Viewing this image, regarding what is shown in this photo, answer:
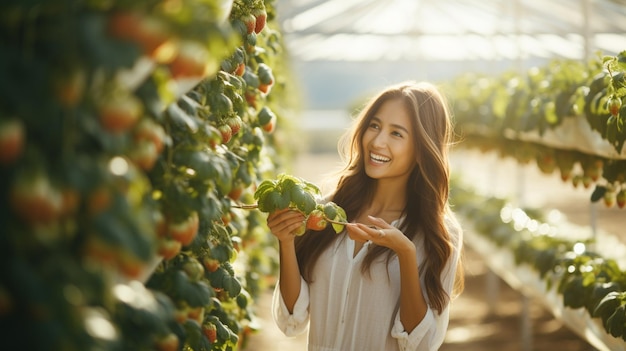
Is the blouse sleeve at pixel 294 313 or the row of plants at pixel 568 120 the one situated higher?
the row of plants at pixel 568 120

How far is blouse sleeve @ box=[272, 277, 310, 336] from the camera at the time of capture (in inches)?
89.7

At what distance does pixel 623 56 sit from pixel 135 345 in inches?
67.9

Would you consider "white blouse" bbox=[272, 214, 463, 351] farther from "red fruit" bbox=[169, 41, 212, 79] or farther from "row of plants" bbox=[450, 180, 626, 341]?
"red fruit" bbox=[169, 41, 212, 79]

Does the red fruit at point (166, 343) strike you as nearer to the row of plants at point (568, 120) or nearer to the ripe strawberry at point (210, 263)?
the ripe strawberry at point (210, 263)

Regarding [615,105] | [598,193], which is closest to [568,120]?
[598,193]

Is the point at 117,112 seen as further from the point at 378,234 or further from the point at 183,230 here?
the point at 378,234

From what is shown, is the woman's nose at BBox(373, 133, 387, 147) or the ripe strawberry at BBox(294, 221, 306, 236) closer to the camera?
the ripe strawberry at BBox(294, 221, 306, 236)

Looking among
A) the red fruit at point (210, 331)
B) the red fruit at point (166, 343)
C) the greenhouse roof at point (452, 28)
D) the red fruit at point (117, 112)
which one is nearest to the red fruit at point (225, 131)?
the red fruit at point (210, 331)

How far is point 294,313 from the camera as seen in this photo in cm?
228

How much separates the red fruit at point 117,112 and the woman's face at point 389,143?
134cm

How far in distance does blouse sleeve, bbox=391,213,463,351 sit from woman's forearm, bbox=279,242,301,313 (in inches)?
13.4

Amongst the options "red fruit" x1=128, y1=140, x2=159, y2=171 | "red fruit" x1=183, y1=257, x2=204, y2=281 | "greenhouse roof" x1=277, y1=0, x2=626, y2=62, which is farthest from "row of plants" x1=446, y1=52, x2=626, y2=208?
"red fruit" x1=128, y1=140, x2=159, y2=171

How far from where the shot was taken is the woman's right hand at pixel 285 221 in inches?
76.3

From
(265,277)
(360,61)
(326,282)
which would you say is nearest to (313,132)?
(360,61)
